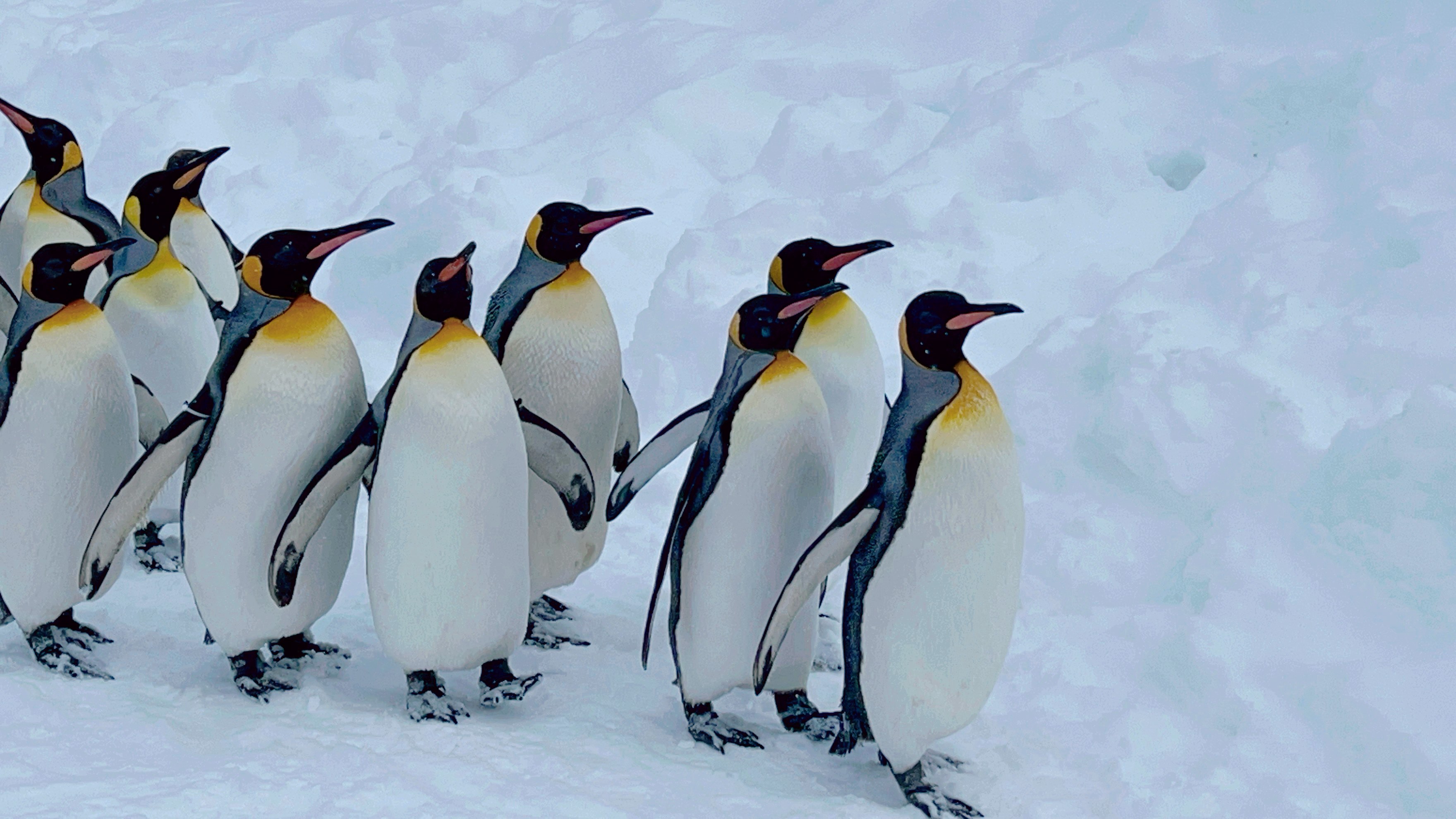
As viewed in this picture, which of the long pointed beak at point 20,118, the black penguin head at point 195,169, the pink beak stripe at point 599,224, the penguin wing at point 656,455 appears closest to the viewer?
the penguin wing at point 656,455

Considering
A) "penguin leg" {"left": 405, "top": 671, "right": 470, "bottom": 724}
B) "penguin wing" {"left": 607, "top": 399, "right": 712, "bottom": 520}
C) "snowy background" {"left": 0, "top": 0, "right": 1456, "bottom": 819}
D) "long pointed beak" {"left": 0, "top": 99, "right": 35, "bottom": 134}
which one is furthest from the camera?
"long pointed beak" {"left": 0, "top": 99, "right": 35, "bottom": 134}

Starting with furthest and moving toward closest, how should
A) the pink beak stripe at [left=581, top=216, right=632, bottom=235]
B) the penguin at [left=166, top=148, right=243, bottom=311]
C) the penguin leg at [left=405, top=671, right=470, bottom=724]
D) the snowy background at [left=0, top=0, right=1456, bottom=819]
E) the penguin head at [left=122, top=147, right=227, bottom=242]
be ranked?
1. the penguin at [left=166, top=148, right=243, bottom=311]
2. the penguin head at [left=122, top=147, right=227, bottom=242]
3. the pink beak stripe at [left=581, top=216, right=632, bottom=235]
4. the penguin leg at [left=405, top=671, right=470, bottom=724]
5. the snowy background at [left=0, top=0, right=1456, bottom=819]

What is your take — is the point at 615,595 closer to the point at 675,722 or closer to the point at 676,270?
the point at 675,722

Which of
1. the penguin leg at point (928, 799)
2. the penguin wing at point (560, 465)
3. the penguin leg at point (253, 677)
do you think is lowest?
the penguin leg at point (253, 677)

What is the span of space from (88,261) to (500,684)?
1.30 m

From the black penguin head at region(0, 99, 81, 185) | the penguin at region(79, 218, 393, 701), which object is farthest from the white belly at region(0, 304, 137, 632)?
the black penguin head at region(0, 99, 81, 185)

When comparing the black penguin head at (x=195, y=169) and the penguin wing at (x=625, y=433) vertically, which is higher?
the black penguin head at (x=195, y=169)

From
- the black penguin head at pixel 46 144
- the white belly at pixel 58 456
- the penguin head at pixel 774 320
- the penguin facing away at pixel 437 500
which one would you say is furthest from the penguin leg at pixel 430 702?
the black penguin head at pixel 46 144

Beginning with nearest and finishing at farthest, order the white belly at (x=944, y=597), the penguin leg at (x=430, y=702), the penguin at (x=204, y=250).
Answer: the white belly at (x=944, y=597)
the penguin leg at (x=430, y=702)
the penguin at (x=204, y=250)

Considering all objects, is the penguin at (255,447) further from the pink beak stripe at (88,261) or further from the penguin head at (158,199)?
the penguin head at (158,199)

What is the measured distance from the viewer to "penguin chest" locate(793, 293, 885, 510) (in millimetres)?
3279

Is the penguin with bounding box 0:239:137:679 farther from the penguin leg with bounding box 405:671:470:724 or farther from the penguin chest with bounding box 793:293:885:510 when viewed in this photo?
the penguin chest with bounding box 793:293:885:510

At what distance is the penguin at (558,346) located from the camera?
3.20 meters

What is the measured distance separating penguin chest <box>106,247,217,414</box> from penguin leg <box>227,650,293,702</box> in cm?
105
